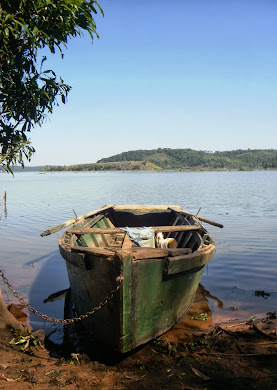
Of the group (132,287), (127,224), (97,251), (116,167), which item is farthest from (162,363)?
(116,167)

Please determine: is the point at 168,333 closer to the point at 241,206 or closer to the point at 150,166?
the point at 241,206

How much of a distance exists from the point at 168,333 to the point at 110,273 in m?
2.22

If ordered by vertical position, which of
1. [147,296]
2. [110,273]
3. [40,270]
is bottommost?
[40,270]

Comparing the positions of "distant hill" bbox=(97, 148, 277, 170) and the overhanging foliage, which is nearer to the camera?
the overhanging foliage

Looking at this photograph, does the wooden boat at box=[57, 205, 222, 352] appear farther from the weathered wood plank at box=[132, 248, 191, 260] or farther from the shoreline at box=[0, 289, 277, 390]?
the shoreline at box=[0, 289, 277, 390]

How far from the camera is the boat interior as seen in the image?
766 cm

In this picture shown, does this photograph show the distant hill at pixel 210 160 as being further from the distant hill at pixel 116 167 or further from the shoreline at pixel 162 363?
the shoreline at pixel 162 363

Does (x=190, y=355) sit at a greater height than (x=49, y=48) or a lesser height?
lesser

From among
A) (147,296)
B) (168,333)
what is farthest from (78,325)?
(147,296)

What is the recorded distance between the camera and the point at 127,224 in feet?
44.4

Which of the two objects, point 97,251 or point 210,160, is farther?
point 210,160

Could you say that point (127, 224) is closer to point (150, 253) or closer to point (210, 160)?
point (150, 253)

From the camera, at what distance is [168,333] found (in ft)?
20.9

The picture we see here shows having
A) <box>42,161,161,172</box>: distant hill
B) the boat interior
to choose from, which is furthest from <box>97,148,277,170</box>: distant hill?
the boat interior
